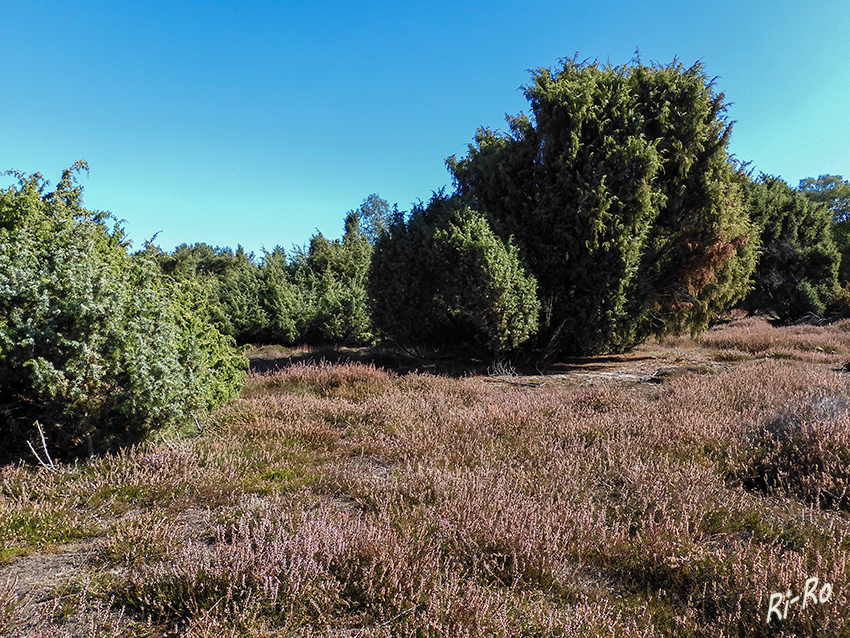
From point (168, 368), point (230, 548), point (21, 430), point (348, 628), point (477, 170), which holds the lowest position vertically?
point (348, 628)

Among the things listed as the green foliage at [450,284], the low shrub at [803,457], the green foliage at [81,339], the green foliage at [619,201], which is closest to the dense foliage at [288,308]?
the green foliage at [450,284]

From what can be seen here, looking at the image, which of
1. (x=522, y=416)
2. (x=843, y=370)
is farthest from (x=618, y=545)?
(x=843, y=370)

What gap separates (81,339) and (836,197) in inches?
2334

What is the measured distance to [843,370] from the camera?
8188 mm

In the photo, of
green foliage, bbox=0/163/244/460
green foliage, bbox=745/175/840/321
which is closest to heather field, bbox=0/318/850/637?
green foliage, bbox=0/163/244/460

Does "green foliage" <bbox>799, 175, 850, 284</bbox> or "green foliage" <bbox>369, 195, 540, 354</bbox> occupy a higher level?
"green foliage" <bbox>799, 175, 850, 284</bbox>

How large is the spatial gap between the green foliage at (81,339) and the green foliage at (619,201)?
7.18 m

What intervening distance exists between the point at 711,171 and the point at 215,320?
10.7 meters

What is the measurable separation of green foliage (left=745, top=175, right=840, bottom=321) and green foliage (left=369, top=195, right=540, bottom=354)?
16.7 metres

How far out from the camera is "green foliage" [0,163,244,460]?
3551 millimetres

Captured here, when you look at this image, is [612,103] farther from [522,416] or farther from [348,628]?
[348,628]

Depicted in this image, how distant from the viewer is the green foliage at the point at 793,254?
18844 millimetres

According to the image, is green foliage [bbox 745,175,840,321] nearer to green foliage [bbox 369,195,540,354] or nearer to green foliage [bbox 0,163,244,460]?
green foliage [bbox 369,195,540,354]

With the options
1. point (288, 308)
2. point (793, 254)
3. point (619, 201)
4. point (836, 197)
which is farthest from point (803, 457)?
point (836, 197)
